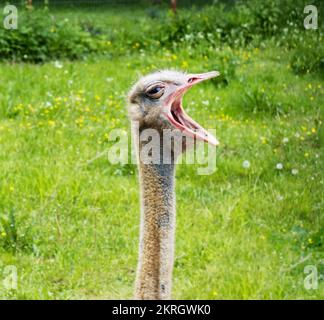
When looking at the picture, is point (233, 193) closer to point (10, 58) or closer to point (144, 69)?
point (144, 69)

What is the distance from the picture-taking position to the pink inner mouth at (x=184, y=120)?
122 inches

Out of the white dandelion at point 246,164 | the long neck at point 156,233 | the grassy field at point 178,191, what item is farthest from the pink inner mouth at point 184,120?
the white dandelion at point 246,164

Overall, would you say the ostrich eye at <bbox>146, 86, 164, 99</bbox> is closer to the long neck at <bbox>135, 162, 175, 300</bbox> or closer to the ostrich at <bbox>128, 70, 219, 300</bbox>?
the ostrich at <bbox>128, 70, 219, 300</bbox>

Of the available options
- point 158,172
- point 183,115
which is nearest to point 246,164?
point 183,115

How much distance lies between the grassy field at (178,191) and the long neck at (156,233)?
1.36 m

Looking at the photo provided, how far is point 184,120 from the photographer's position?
3.24 meters

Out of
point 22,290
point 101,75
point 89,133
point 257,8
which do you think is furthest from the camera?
point 257,8

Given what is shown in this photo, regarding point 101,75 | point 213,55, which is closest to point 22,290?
point 101,75

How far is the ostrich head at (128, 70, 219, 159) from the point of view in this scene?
315cm

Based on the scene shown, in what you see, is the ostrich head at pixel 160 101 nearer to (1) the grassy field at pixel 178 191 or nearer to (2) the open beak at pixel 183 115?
(2) the open beak at pixel 183 115

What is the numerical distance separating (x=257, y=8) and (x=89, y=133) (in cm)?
369

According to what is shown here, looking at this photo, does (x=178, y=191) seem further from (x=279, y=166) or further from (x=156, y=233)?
(x=156, y=233)

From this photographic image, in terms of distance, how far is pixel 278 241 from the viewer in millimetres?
5121

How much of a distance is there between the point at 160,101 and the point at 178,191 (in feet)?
8.50
